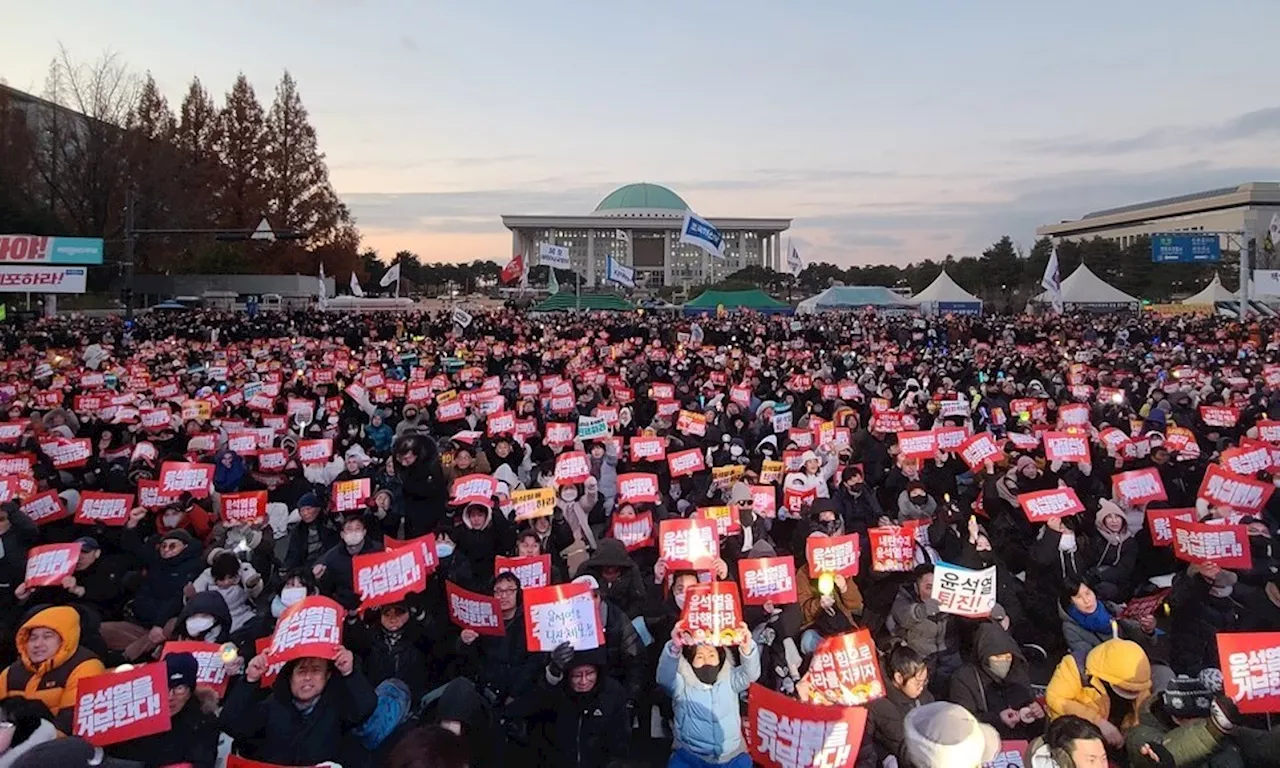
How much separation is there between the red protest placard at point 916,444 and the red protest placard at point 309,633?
5.66 m

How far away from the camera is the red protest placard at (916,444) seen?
25.5 feet

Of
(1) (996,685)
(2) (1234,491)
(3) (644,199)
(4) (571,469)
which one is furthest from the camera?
(3) (644,199)

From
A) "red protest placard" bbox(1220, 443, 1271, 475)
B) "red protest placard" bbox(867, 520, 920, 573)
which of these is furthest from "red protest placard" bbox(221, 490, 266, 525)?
"red protest placard" bbox(1220, 443, 1271, 475)

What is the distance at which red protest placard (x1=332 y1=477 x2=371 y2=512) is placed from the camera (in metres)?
6.09

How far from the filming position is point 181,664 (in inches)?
131

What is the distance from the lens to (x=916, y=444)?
7828 mm

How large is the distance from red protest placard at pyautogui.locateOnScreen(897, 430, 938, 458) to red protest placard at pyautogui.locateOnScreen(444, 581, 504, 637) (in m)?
4.63

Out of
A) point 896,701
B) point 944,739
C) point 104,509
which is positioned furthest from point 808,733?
point 104,509

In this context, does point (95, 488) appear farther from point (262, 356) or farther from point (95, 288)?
point (95, 288)

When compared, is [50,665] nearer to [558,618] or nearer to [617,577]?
[558,618]

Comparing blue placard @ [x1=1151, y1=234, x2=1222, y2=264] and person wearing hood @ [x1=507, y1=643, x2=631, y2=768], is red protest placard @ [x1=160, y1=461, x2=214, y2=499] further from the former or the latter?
blue placard @ [x1=1151, y1=234, x2=1222, y2=264]

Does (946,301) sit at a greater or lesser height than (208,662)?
greater

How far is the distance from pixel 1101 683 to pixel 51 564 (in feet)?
17.4

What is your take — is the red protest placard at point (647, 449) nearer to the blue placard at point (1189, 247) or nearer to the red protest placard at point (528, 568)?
the red protest placard at point (528, 568)
